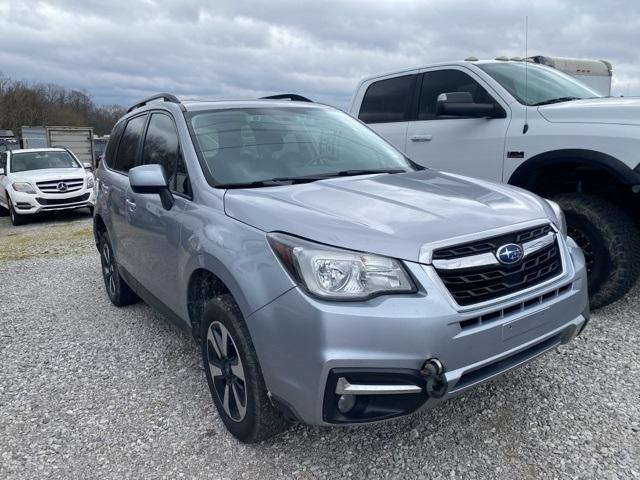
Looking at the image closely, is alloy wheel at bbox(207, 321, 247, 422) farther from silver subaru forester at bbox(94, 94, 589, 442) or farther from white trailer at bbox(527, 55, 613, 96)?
white trailer at bbox(527, 55, 613, 96)

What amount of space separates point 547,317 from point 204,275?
1703mm

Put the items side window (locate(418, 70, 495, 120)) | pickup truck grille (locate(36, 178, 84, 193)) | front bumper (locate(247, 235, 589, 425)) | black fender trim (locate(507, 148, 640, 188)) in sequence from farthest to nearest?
pickup truck grille (locate(36, 178, 84, 193)), side window (locate(418, 70, 495, 120)), black fender trim (locate(507, 148, 640, 188)), front bumper (locate(247, 235, 589, 425))

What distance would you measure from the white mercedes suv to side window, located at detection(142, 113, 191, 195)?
8730 mm

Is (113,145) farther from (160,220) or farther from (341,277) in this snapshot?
(341,277)

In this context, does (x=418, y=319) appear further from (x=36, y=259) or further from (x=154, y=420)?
(x=36, y=259)

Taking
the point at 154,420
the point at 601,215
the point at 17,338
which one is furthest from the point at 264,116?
the point at 17,338

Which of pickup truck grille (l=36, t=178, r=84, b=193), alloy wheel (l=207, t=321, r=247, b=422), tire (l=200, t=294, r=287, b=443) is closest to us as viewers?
tire (l=200, t=294, r=287, b=443)

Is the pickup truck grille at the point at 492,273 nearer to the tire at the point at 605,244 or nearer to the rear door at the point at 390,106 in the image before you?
the tire at the point at 605,244

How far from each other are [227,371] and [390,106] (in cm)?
386

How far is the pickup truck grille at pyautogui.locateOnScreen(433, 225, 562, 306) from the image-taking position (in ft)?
7.15

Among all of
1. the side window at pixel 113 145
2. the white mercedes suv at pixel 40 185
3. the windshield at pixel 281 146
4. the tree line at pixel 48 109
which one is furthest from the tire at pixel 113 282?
Result: the tree line at pixel 48 109

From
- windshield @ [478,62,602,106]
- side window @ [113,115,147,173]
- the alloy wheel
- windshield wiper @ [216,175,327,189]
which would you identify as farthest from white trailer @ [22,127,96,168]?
the alloy wheel

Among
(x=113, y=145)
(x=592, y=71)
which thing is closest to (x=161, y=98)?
(x=113, y=145)

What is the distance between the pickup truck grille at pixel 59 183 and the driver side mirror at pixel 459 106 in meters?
10.2
